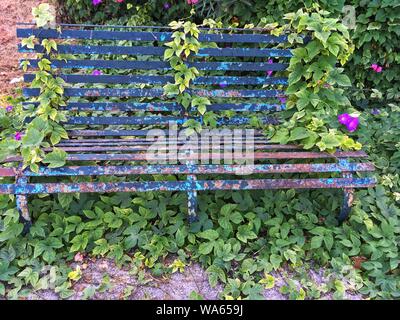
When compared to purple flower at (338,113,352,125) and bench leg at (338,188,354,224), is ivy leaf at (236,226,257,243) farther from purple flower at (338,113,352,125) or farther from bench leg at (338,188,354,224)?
purple flower at (338,113,352,125)

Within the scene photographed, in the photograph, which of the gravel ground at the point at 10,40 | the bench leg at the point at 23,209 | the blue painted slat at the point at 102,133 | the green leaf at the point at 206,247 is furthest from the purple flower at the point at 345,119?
the gravel ground at the point at 10,40

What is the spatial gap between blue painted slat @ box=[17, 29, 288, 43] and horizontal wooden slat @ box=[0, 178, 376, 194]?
0.93 metres

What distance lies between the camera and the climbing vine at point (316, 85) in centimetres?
269

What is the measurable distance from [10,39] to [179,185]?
3.43 m

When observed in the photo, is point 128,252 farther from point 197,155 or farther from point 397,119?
point 397,119

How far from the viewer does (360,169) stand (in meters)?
2.59

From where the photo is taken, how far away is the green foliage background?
243 centimetres

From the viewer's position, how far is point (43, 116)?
9.09ft

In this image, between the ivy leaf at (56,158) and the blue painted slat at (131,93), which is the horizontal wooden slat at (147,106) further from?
the ivy leaf at (56,158)

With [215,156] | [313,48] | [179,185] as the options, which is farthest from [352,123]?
[179,185]

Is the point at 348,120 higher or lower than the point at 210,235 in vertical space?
higher

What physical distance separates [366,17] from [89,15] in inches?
103

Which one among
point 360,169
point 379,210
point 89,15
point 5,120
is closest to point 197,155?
point 360,169

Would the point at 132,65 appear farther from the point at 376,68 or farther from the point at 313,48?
the point at 376,68
